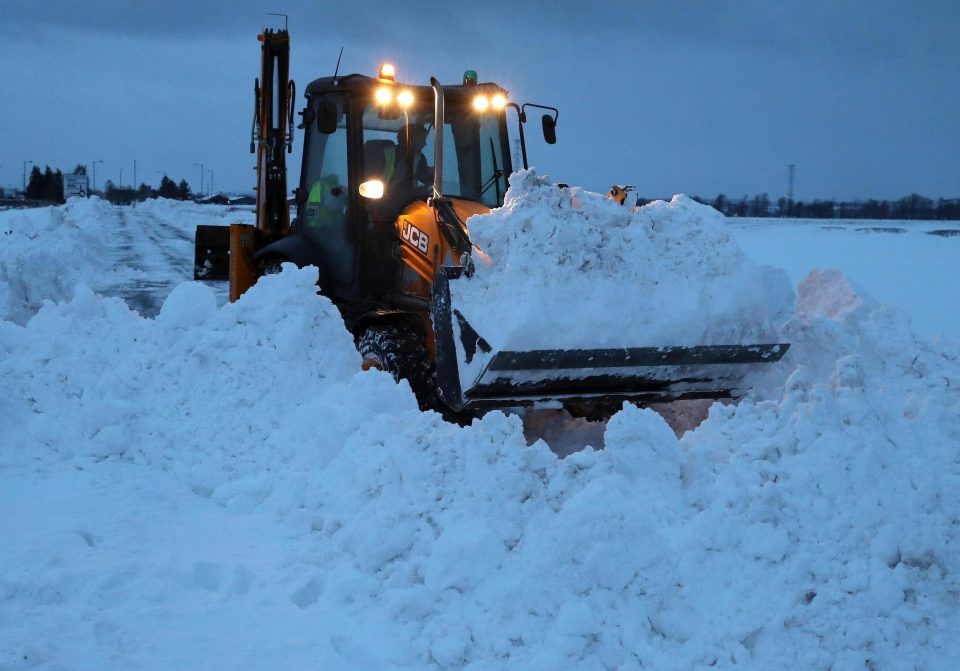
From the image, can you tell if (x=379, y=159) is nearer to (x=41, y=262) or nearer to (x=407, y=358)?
(x=407, y=358)

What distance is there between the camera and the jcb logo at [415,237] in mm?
6371

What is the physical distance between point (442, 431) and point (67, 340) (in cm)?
299

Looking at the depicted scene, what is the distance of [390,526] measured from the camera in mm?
4039

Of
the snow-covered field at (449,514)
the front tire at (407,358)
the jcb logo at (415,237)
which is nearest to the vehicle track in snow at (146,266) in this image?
the jcb logo at (415,237)

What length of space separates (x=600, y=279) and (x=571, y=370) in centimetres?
A: 58

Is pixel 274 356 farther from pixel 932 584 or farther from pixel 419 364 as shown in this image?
pixel 932 584

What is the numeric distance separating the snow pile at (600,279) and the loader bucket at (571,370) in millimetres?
71

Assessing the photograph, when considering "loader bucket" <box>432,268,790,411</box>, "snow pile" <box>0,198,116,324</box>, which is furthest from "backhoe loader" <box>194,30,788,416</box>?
"snow pile" <box>0,198,116,324</box>

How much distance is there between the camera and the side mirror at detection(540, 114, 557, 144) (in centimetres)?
721

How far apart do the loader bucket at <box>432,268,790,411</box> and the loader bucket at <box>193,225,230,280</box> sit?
16.9 feet

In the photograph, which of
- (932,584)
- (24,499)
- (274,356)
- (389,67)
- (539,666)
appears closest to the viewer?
(539,666)

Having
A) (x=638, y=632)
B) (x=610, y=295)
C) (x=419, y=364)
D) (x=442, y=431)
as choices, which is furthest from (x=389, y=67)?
(x=638, y=632)

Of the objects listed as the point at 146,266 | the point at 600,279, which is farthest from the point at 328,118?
the point at 146,266

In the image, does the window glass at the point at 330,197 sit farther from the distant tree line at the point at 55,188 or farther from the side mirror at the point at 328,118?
the distant tree line at the point at 55,188
